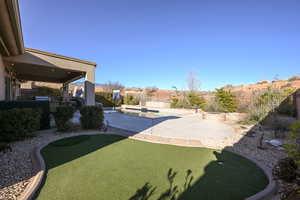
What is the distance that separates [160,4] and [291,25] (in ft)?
28.6

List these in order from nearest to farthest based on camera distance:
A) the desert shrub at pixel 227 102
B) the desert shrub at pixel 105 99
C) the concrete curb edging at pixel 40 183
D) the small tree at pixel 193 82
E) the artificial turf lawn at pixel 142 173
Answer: the concrete curb edging at pixel 40 183, the artificial turf lawn at pixel 142 173, the desert shrub at pixel 227 102, the desert shrub at pixel 105 99, the small tree at pixel 193 82

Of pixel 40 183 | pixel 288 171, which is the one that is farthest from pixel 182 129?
pixel 40 183

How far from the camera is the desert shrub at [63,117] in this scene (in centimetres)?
536

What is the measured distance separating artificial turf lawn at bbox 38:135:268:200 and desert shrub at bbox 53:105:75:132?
159cm

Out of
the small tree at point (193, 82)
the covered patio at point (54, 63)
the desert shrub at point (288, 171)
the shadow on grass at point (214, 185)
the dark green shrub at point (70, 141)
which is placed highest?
the small tree at point (193, 82)

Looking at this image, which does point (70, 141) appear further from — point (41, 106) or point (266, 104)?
point (266, 104)

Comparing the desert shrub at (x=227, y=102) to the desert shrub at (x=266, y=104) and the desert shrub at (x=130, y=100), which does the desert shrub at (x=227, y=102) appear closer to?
the desert shrub at (x=266, y=104)

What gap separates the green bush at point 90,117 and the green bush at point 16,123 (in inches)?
68.2

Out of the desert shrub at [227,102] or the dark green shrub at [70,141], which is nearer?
the dark green shrub at [70,141]

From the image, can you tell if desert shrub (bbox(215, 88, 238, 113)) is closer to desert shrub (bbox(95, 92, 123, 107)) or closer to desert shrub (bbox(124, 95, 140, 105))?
desert shrub (bbox(124, 95, 140, 105))

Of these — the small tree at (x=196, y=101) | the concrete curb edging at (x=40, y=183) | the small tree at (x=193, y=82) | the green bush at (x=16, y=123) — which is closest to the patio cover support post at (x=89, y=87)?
the green bush at (x=16, y=123)

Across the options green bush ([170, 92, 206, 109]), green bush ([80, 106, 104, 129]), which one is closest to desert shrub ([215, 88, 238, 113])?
green bush ([170, 92, 206, 109])

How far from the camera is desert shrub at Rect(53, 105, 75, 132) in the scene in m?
5.36

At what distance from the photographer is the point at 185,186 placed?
87.7 inches
